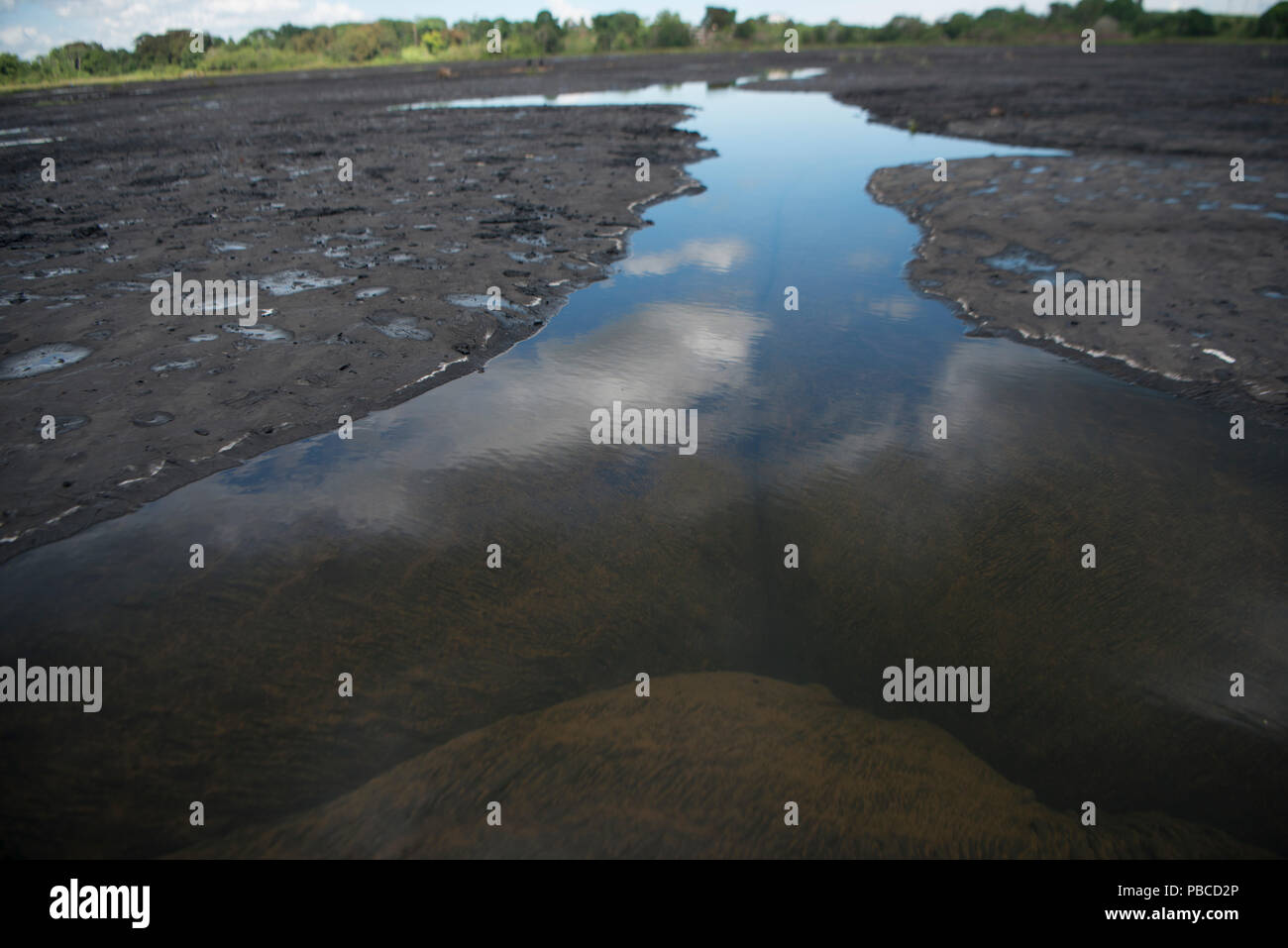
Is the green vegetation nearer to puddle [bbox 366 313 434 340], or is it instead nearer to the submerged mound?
puddle [bbox 366 313 434 340]

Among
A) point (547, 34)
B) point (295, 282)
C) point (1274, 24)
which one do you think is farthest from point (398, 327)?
point (547, 34)

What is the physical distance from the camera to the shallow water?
2.89m

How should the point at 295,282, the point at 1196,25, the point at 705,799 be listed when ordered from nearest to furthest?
the point at 705,799
the point at 295,282
the point at 1196,25

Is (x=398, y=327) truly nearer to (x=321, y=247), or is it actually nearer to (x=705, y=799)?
(x=321, y=247)

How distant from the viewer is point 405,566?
392cm

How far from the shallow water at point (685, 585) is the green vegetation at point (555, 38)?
189 ft

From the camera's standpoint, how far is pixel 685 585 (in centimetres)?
380

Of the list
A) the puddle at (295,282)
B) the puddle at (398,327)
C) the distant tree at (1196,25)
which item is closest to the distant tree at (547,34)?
the distant tree at (1196,25)

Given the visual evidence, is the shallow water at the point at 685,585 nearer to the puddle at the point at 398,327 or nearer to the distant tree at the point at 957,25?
the puddle at the point at 398,327

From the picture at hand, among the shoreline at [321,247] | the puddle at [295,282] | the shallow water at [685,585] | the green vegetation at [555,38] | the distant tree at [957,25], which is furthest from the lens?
the distant tree at [957,25]

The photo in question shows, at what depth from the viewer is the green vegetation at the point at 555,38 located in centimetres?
5209

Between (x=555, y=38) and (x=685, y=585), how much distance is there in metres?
77.8

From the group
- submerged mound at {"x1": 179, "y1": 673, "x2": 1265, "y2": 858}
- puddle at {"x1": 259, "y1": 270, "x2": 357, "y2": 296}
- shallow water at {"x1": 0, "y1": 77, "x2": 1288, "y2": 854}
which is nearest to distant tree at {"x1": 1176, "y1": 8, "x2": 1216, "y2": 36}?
shallow water at {"x1": 0, "y1": 77, "x2": 1288, "y2": 854}

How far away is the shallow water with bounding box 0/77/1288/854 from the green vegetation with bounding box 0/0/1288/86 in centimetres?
5747
